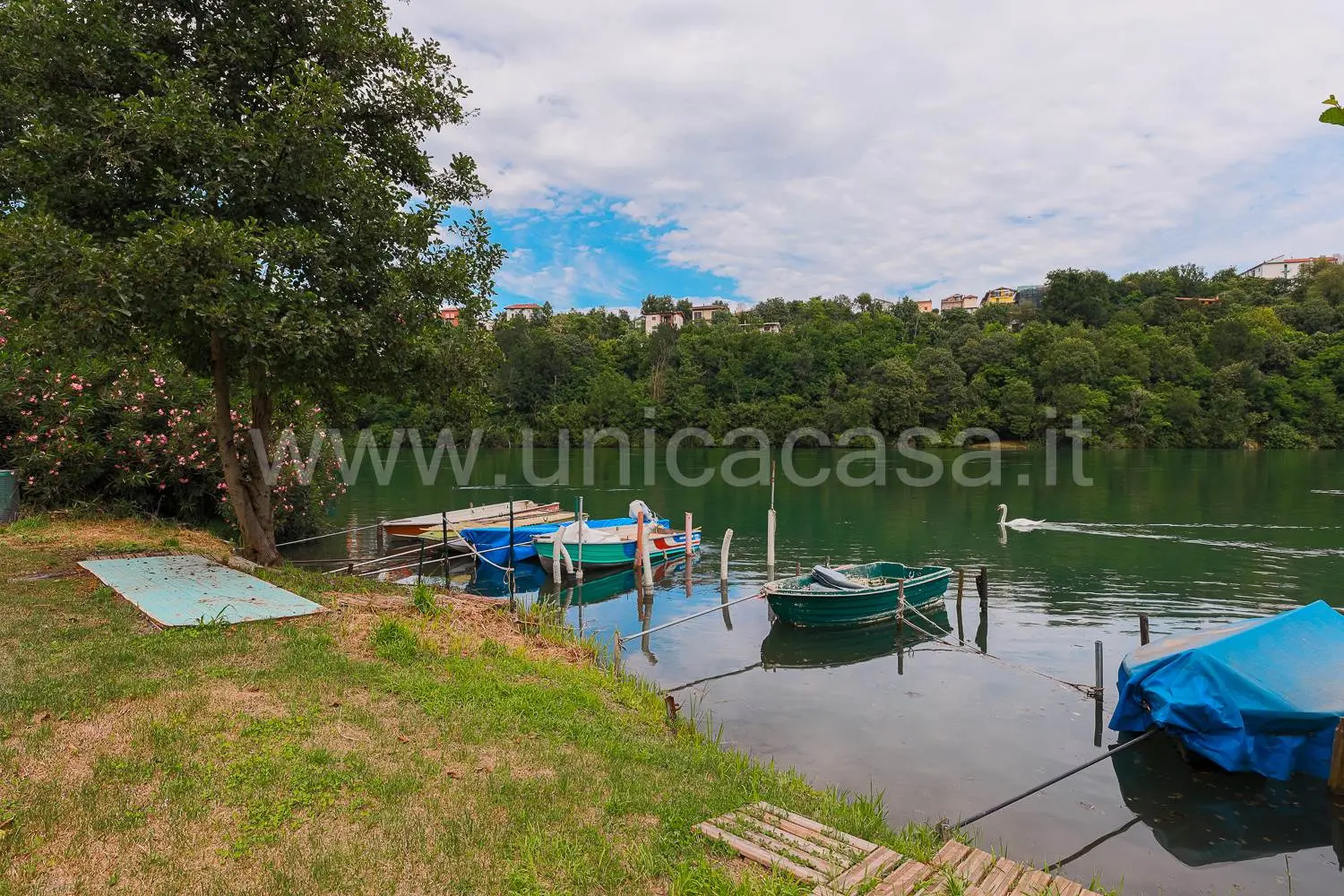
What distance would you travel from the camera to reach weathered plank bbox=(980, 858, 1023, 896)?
557 centimetres

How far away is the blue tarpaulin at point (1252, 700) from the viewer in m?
9.98

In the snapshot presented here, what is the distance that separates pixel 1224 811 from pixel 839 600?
8.40 metres

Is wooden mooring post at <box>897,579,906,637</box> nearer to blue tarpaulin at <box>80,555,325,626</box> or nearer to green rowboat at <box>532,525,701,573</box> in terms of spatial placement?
green rowboat at <box>532,525,701,573</box>

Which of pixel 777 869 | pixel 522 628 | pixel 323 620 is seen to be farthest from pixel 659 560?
pixel 777 869

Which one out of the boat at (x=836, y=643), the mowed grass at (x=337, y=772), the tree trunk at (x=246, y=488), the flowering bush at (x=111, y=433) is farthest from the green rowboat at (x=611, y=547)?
the mowed grass at (x=337, y=772)

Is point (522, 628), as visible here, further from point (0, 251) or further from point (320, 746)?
point (0, 251)

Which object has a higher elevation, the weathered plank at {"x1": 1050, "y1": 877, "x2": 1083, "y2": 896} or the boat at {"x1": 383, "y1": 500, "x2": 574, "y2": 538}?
the boat at {"x1": 383, "y1": 500, "x2": 574, "y2": 538}

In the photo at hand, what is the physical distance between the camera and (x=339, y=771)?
5.84 meters

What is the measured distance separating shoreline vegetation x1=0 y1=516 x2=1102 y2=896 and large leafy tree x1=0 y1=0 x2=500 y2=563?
13.5 ft

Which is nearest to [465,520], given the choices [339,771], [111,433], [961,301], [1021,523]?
[111,433]

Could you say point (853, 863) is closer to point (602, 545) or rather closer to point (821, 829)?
point (821, 829)

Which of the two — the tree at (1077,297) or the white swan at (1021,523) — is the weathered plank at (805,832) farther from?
the tree at (1077,297)

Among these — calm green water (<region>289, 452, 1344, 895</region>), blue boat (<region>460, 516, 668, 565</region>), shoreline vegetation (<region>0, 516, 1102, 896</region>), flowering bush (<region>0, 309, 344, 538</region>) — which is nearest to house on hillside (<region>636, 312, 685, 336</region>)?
calm green water (<region>289, 452, 1344, 895</region>)

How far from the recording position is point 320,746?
6258mm
